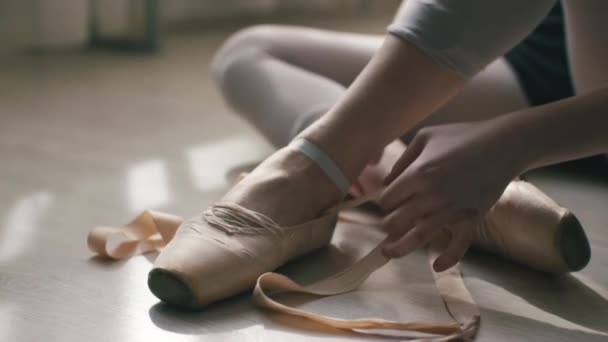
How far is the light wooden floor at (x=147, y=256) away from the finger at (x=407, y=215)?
0.24 feet

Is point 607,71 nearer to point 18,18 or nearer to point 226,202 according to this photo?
point 226,202

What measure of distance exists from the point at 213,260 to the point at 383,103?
209mm

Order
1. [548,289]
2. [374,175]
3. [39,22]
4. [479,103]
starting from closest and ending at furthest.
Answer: [548,289] → [374,175] → [479,103] → [39,22]

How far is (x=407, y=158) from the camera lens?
28.3 inches

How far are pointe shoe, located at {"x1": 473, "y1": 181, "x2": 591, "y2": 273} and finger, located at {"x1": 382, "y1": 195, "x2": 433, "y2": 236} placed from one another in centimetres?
14

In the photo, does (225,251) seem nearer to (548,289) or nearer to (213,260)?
(213,260)

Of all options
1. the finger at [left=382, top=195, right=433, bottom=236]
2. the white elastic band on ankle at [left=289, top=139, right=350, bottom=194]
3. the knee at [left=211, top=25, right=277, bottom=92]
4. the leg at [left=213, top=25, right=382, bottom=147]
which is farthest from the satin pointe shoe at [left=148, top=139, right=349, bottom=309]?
the knee at [left=211, top=25, right=277, bottom=92]

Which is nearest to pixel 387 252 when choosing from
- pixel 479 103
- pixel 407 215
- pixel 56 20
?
pixel 407 215

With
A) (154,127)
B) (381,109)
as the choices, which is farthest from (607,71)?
(154,127)

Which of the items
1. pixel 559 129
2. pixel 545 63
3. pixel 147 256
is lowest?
pixel 147 256

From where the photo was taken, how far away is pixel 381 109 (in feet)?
2.45

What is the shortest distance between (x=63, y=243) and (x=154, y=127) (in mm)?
541

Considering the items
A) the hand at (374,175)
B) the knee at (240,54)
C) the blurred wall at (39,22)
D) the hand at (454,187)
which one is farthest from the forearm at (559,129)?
the blurred wall at (39,22)

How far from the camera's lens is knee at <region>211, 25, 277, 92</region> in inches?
45.4
